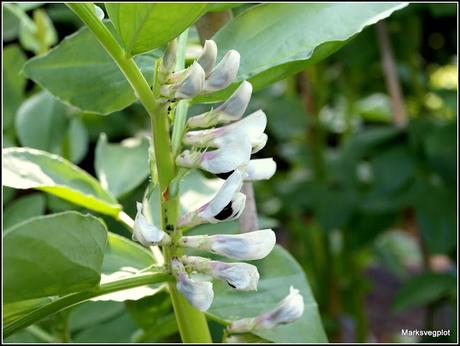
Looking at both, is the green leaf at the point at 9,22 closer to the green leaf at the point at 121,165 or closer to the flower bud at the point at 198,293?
the green leaf at the point at 121,165

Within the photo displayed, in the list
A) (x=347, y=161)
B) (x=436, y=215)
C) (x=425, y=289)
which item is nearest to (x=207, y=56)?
(x=425, y=289)

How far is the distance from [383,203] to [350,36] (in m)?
0.72

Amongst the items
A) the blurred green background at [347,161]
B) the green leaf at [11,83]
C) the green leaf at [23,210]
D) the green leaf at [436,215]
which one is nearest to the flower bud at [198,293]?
the blurred green background at [347,161]

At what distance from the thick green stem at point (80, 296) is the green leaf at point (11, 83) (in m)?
0.43

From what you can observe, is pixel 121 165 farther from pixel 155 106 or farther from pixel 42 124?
pixel 155 106

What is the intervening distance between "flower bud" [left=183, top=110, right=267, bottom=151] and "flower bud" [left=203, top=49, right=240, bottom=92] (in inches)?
1.0

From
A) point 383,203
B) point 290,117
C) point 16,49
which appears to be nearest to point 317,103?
point 290,117

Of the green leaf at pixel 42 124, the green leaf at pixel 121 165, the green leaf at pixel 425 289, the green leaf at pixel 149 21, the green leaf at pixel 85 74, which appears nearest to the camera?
the green leaf at pixel 149 21

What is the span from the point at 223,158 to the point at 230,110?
3 cm

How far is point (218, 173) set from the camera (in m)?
0.39

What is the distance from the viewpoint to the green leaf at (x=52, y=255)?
0.38 m

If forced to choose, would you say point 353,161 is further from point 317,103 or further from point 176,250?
point 176,250

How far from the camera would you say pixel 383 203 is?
1094 millimetres

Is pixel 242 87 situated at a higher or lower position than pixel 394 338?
higher
